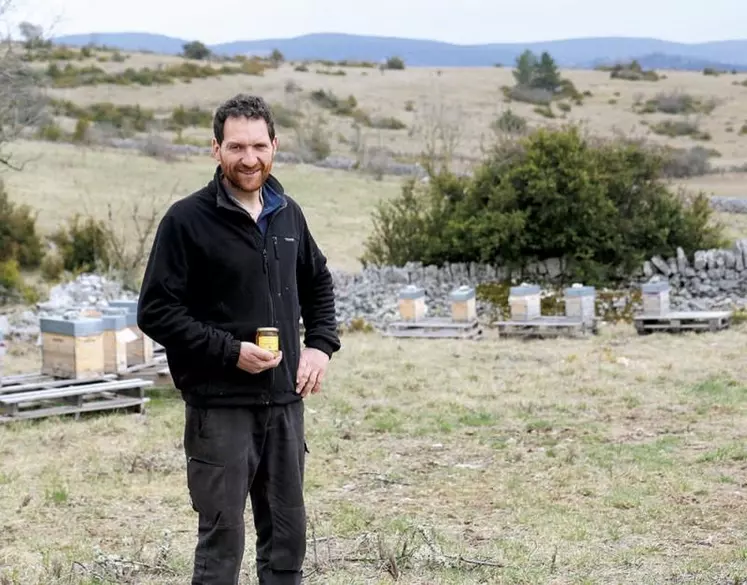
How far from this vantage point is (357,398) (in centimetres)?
1023


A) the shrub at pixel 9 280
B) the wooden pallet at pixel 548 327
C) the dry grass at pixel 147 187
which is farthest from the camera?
the dry grass at pixel 147 187

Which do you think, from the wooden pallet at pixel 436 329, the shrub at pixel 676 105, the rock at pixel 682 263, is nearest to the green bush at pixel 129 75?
the shrub at pixel 676 105

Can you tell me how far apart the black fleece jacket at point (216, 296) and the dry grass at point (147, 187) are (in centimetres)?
1657

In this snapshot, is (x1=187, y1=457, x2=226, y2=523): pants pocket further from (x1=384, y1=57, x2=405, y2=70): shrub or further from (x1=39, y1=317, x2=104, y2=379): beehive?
(x1=384, y1=57, x2=405, y2=70): shrub

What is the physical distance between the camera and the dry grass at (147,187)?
23719mm

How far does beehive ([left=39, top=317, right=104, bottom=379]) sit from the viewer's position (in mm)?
9344

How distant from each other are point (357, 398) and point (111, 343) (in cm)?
235

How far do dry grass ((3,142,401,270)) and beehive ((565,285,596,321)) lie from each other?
6.66 metres

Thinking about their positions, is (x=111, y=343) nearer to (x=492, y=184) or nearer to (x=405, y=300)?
(x=405, y=300)

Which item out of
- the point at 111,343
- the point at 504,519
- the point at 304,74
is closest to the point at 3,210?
the point at 111,343

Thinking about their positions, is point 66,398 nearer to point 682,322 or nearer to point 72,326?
Answer: point 72,326

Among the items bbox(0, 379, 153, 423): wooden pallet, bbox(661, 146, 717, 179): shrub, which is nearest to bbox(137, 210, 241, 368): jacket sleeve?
bbox(0, 379, 153, 423): wooden pallet

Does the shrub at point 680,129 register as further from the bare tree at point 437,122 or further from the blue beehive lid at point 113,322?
the blue beehive lid at point 113,322

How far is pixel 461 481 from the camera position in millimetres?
7113
